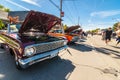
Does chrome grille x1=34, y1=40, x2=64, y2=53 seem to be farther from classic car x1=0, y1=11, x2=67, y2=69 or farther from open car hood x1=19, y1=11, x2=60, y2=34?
open car hood x1=19, y1=11, x2=60, y2=34

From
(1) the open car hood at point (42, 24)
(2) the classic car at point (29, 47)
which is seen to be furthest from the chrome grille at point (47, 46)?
(1) the open car hood at point (42, 24)

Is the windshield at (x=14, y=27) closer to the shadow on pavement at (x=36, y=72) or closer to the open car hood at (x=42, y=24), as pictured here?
the open car hood at (x=42, y=24)

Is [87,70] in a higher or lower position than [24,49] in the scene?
lower

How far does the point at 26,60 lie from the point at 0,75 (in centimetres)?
102

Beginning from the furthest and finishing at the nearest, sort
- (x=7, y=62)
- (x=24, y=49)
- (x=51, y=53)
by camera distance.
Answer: (x=7, y=62), (x=51, y=53), (x=24, y=49)

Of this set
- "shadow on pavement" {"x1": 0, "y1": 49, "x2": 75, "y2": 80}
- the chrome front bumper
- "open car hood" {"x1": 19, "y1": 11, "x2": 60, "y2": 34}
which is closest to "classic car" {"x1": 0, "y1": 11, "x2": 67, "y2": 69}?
the chrome front bumper

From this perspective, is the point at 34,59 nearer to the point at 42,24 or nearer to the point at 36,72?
the point at 36,72

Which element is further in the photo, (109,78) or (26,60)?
(109,78)

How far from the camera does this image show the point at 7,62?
561cm

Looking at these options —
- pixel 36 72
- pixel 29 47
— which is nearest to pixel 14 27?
pixel 29 47

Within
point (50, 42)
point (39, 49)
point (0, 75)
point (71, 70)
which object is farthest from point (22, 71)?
point (71, 70)

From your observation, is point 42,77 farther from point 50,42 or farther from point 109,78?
point 109,78

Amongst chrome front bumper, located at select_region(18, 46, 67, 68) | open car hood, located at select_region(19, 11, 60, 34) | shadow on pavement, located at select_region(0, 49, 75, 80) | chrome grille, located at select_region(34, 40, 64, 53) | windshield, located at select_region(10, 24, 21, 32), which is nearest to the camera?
chrome front bumper, located at select_region(18, 46, 67, 68)

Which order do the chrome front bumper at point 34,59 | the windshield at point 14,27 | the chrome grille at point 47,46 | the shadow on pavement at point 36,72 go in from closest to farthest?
the chrome front bumper at point 34,59 → the shadow on pavement at point 36,72 → the chrome grille at point 47,46 → the windshield at point 14,27
